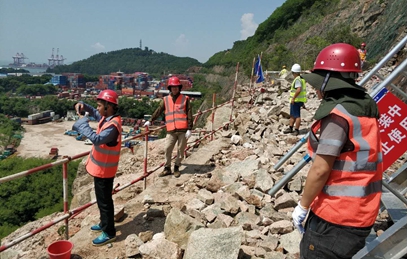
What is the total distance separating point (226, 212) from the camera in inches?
142

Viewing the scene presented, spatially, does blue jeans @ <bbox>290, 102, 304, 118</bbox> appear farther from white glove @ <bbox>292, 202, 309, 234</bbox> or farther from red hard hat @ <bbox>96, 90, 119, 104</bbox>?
white glove @ <bbox>292, 202, 309, 234</bbox>

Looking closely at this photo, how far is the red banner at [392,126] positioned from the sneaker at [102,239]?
297 centimetres

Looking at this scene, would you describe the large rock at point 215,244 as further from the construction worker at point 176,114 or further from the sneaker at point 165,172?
the sneaker at point 165,172

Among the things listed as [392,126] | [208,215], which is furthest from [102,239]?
[392,126]

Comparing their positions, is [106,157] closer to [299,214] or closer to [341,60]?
[299,214]

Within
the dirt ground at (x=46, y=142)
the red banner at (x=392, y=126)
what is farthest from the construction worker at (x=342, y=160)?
the dirt ground at (x=46, y=142)

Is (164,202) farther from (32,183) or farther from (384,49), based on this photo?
(32,183)

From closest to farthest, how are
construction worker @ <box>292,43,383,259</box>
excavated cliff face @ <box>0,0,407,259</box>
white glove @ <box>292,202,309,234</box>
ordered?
1. construction worker @ <box>292,43,383,259</box>
2. white glove @ <box>292,202,309,234</box>
3. excavated cliff face @ <box>0,0,407,259</box>

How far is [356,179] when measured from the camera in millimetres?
1609

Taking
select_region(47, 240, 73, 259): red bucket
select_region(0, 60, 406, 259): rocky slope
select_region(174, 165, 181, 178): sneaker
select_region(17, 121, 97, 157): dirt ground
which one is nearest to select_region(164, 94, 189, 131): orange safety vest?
select_region(174, 165, 181, 178): sneaker

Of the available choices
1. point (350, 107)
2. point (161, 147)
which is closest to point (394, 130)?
point (350, 107)

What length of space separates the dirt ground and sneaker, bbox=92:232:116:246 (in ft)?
147

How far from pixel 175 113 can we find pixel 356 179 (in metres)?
4.00

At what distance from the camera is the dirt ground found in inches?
1880
